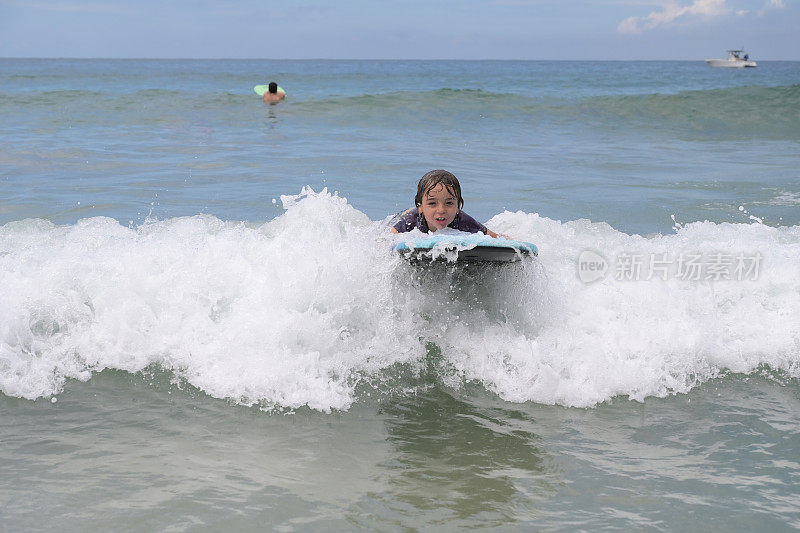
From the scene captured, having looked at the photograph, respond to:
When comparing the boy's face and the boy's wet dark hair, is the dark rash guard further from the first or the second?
the boy's wet dark hair

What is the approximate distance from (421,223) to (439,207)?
0.20 m

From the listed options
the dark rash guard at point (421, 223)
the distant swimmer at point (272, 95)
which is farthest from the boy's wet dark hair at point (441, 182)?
the distant swimmer at point (272, 95)

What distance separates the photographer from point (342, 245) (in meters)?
5.17

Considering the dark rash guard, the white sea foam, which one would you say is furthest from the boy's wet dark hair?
the white sea foam

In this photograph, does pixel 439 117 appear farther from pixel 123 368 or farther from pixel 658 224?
pixel 123 368

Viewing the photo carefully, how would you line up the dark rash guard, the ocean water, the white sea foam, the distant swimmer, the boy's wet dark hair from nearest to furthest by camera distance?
the ocean water → the white sea foam → the boy's wet dark hair → the dark rash guard → the distant swimmer

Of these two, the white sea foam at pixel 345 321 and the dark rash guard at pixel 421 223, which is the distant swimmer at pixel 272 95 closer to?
the white sea foam at pixel 345 321

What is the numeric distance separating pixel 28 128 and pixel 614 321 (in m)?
14.7

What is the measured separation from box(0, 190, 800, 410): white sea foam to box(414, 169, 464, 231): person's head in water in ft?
1.19

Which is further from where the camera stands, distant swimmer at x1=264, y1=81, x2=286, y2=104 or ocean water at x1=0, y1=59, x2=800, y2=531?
distant swimmer at x1=264, y1=81, x2=286, y2=104

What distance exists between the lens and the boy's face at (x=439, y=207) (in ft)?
17.8

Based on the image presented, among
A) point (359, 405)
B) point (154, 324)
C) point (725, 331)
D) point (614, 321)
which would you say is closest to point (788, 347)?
point (725, 331)

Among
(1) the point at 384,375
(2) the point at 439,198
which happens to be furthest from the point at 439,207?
(1) the point at 384,375

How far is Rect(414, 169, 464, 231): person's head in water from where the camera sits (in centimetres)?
539
